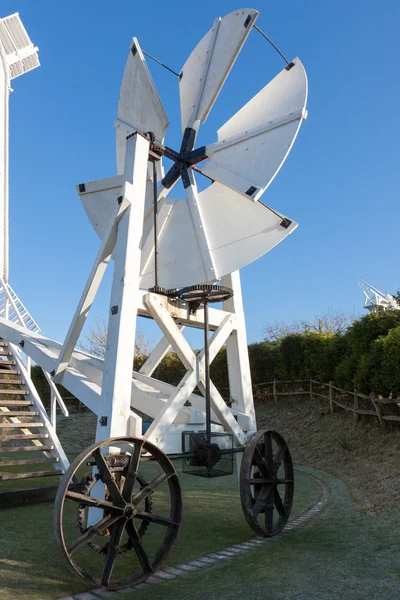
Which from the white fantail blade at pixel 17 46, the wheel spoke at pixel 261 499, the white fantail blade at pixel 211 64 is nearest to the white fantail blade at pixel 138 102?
the white fantail blade at pixel 211 64

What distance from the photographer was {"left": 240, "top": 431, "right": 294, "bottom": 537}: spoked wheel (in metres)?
5.56

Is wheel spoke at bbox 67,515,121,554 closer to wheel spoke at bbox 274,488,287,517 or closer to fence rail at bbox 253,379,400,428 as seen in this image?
wheel spoke at bbox 274,488,287,517

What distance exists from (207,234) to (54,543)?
372cm

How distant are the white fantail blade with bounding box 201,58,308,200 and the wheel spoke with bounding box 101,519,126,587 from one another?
345cm

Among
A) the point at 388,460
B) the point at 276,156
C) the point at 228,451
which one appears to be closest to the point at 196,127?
the point at 276,156

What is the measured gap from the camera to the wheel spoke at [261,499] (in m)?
5.66

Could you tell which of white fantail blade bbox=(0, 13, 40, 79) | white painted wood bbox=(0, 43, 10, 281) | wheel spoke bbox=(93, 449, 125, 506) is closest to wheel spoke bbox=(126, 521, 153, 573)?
wheel spoke bbox=(93, 449, 125, 506)

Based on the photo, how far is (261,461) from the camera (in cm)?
598

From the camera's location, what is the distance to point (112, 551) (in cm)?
436

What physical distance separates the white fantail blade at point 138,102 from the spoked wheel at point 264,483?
158 inches

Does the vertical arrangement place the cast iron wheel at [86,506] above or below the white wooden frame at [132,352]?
below

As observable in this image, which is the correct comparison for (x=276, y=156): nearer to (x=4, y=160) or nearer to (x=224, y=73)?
(x=224, y=73)

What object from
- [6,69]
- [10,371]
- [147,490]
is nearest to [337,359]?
[10,371]

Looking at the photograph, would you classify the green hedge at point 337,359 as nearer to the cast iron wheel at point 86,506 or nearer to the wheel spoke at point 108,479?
the cast iron wheel at point 86,506
